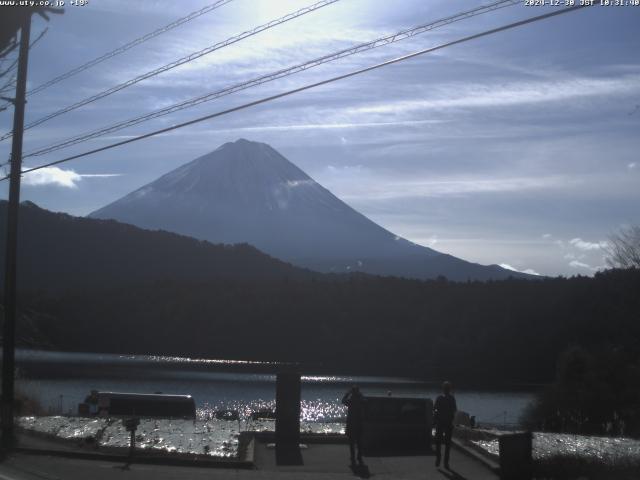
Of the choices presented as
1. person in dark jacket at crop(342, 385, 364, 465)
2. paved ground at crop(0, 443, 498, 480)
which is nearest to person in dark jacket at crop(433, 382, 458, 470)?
paved ground at crop(0, 443, 498, 480)

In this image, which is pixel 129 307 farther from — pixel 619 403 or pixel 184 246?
pixel 619 403

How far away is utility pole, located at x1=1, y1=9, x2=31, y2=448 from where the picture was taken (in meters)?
17.2

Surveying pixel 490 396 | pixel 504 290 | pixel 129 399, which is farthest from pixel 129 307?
pixel 129 399

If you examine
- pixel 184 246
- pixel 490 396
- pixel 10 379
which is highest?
pixel 184 246

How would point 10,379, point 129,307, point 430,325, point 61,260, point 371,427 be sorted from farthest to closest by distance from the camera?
1. point 61,260
2. point 129,307
3. point 430,325
4. point 10,379
5. point 371,427

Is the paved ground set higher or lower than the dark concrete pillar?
lower

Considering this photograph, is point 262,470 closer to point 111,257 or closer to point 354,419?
point 354,419

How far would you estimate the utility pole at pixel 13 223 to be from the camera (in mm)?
17250

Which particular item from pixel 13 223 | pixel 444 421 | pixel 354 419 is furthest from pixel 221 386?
pixel 444 421

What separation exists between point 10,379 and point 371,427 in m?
7.36

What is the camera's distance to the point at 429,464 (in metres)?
13.5

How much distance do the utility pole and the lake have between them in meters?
18.0

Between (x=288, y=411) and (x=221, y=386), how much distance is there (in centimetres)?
3597

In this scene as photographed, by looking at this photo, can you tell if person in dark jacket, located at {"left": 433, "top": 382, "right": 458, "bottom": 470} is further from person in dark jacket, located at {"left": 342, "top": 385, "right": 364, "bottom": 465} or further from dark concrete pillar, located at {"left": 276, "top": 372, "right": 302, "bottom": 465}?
dark concrete pillar, located at {"left": 276, "top": 372, "right": 302, "bottom": 465}
